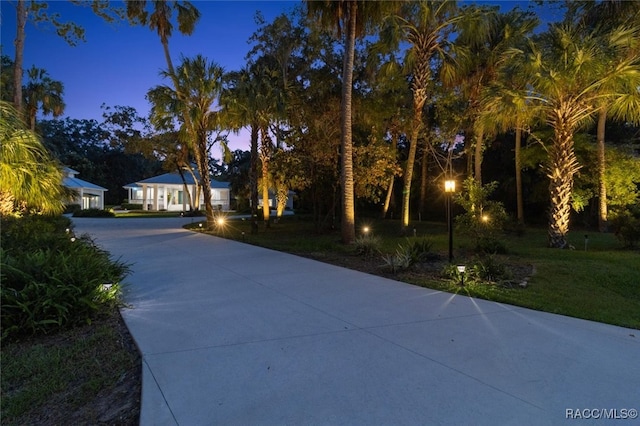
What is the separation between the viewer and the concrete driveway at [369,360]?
283 centimetres

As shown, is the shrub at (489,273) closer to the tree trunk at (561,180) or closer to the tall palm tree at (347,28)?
the tall palm tree at (347,28)

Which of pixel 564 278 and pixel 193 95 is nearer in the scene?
pixel 564 278

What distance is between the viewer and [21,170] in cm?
786

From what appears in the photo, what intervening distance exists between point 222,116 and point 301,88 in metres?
3.92

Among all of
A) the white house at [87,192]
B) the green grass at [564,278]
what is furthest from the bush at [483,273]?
the white house at [87,192]

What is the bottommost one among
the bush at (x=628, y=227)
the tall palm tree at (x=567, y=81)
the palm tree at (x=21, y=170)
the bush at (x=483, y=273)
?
the bush at (x=483, y=273)

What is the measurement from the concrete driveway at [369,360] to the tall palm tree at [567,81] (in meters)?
7.69

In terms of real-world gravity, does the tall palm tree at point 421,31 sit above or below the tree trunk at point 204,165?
above

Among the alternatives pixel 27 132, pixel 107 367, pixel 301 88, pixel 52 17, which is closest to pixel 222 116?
pixel 301 88

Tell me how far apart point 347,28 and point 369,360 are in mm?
11849

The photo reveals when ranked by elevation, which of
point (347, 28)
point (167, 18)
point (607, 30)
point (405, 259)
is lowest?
point (405, 259)

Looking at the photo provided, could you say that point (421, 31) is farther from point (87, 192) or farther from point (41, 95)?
point (87, 192)

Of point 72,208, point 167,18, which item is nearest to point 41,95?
point 167,18

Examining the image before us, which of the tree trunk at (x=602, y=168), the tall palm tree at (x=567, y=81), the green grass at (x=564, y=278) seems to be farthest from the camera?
the tree trunk at (x=602, y=168)
